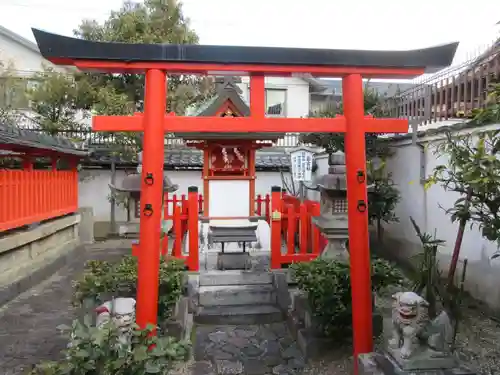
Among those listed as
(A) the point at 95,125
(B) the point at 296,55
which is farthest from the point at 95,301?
(B) the point at 296,55

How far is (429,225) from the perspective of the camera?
835 centimetres

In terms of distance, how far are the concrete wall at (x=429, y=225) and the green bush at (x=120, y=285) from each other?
13.2 feet

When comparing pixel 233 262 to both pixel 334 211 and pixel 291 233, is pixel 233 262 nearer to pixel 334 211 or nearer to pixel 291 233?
pixel 291 233

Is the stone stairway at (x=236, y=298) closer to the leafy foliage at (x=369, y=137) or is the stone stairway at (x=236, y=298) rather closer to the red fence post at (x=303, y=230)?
the red fence post at (x=303, y=230)

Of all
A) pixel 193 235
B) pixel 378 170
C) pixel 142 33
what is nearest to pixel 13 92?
pixel 142 33

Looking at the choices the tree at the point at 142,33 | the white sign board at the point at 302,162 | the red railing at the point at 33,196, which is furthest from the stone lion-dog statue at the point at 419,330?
the tree at the point at 142,33

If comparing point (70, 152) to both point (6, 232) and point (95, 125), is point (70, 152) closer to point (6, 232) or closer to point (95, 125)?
point (6, 232)

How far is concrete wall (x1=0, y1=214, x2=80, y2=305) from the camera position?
777 cm

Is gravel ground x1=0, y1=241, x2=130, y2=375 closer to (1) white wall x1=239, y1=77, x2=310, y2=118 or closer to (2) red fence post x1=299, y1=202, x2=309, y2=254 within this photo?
(2) red fence post x1=299, y1=202, x2=309, y2=254

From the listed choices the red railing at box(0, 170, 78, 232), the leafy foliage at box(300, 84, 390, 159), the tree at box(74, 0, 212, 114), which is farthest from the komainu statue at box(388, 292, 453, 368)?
the tree at box(74, 0, 212, 114)

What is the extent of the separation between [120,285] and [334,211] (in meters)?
3.76

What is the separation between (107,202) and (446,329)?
1442 cm

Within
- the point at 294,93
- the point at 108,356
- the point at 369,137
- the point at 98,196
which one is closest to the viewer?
the point at 108,356

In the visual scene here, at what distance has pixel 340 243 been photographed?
23.1ft
